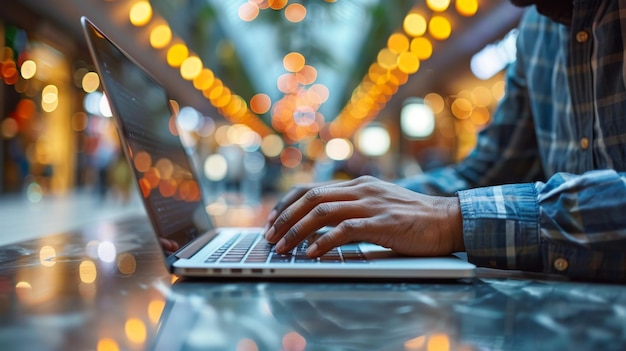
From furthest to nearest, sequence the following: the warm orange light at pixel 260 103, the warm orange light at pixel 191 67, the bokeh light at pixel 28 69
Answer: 1. the warm orange light at pixel 260 103
2. the bokeh light at pixel 28 69
3. the warm orange light at pixel 191 67

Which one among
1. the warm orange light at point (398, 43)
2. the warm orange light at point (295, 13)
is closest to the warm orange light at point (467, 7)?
the warm orange light at point (398, 43)

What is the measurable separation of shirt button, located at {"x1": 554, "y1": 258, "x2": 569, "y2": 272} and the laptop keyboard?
0.18 meters

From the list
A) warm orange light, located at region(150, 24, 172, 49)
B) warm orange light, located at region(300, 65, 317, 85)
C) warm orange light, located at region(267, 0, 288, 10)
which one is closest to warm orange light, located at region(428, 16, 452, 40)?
warm orange light, located at region(267, 0, 288, 10)

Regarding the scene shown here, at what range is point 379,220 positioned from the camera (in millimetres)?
521

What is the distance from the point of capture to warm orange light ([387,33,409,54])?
6512mm

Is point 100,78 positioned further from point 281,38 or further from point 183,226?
point 281,38

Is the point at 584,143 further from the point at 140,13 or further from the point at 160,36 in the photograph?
the point at 160,36

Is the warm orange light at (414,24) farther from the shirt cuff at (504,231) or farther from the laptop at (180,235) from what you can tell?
the shirt cuff at (504,231)

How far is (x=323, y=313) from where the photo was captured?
36cm

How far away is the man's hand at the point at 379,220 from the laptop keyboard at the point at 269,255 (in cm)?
1

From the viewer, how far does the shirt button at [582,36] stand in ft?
2.45

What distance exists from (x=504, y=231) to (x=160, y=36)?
5020 mm

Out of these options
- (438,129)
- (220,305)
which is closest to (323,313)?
(220,305)

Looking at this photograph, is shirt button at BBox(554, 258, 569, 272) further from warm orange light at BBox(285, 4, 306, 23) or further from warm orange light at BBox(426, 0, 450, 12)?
warm orange light at BBox(285, 4, 306, 23)
